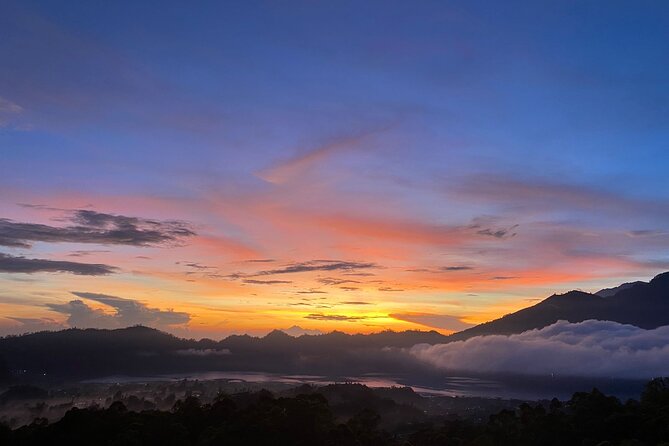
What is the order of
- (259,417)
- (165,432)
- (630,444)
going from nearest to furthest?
(630,444) → (165,432) → (259,417)

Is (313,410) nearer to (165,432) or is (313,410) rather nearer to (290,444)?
(290,444)

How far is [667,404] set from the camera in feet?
233

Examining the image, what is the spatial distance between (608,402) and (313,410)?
137 ft

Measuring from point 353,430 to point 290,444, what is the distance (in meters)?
15.1

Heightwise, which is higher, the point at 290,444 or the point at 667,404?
the point at 667,404

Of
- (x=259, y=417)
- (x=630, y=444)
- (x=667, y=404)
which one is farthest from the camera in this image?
(x=667, y=404)

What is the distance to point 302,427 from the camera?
2608 inches

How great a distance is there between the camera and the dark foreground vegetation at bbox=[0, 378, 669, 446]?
59.4 m

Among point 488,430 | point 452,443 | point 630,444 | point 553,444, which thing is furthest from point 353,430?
point 630,444

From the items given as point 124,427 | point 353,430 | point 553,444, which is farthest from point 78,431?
point 553,444

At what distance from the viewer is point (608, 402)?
246ft

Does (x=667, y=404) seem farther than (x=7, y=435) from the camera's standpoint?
Yes

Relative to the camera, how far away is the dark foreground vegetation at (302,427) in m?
59.4

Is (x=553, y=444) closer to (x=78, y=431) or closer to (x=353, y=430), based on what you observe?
(x=353, y=430)
